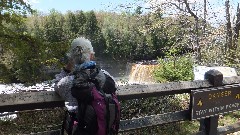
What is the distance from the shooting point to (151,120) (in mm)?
3199

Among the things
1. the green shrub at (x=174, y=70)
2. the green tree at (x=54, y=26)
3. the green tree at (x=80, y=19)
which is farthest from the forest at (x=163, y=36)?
the green tree at (x=80, y=19)

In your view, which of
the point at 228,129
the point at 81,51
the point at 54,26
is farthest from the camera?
the point at 54,26

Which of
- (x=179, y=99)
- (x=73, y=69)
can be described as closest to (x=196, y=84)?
(x=73, y=69)

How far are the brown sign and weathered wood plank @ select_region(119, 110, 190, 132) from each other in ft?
0.43

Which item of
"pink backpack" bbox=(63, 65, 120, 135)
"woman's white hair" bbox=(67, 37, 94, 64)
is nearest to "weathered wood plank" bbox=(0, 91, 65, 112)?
"pink backpack" bbox=(63, 65, 120, 135)

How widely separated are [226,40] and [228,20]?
1.03 m

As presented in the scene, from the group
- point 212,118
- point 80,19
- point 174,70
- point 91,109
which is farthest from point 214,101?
point 80,19

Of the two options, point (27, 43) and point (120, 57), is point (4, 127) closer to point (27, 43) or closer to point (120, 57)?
point (27, 43)

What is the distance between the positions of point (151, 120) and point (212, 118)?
2.51 ft

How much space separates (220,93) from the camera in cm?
346

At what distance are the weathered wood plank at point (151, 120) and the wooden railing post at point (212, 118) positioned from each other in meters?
0.33

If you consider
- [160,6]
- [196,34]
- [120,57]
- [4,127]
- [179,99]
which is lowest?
[120,57]

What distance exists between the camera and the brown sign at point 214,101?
3309 mm

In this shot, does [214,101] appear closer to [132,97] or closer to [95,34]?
[132,97]
